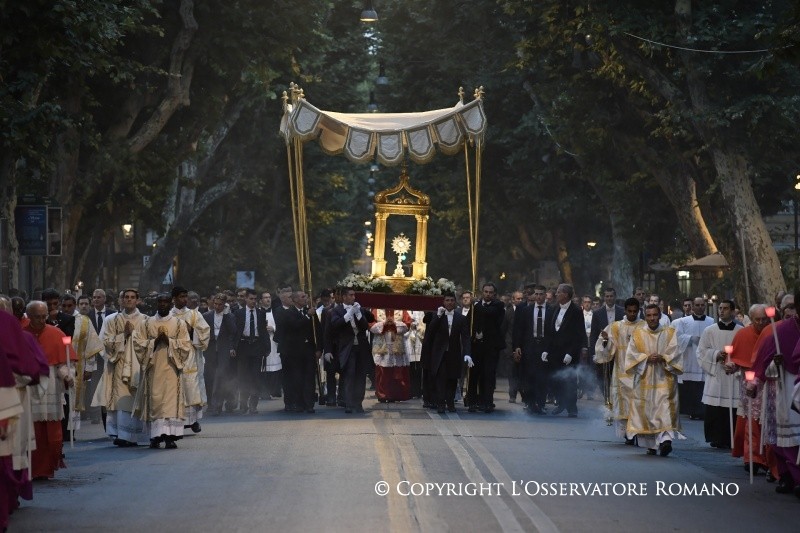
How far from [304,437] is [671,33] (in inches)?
551

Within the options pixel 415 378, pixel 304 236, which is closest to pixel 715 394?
pixel 304 236

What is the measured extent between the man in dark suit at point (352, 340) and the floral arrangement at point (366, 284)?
1284 millimetres

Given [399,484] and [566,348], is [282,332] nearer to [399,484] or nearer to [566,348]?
[566,348]

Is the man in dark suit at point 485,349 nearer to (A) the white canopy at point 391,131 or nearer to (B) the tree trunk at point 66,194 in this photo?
(A) the white canopy at point 391,131

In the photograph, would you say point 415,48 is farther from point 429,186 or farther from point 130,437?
point 130,437

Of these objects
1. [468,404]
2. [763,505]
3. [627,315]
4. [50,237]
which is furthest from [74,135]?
[763,505]

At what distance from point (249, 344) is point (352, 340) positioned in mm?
1888

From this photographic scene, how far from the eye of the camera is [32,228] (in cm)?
2648

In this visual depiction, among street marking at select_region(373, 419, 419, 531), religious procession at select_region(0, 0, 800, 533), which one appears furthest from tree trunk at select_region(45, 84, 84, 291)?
street marking at select_region(373, 419, 419, 531)

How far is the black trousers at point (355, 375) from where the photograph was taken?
81.2 feet

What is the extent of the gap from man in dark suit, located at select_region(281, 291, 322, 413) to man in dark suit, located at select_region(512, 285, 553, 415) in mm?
3100

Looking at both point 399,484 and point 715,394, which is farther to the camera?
point 715,394

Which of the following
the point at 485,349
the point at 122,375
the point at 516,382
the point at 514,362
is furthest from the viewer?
the point at 516,382

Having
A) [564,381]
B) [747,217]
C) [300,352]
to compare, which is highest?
[747,217]
